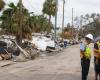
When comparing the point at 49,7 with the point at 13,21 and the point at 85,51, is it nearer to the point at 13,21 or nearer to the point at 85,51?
the point at 13,21

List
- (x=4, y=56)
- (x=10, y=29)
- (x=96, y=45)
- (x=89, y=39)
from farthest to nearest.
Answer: (x=10, y=29) → (x=4, y=56) → (x=96, y=45) → (x=89, y=39)

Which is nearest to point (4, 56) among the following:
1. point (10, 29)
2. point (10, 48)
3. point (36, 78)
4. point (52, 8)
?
point (10, 48)

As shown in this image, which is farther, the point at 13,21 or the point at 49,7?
the point at 49,7

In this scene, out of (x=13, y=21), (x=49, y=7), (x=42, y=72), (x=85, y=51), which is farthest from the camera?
(x=49, y=7)

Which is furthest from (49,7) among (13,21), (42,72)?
(42,72)

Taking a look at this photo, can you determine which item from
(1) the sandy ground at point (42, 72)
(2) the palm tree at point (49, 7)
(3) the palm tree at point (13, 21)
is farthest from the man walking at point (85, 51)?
(2) the palm tree at point (49, 7)

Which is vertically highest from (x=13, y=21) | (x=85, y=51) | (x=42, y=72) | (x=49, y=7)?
(x=49, y=7)

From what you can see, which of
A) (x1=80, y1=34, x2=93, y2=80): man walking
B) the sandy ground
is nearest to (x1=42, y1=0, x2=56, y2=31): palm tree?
the sandy ground

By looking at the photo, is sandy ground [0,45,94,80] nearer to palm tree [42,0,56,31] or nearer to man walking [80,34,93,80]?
man walking [80,34,93,80]

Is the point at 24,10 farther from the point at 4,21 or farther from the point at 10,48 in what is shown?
the point at 10,48

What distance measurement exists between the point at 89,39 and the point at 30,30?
3495cm

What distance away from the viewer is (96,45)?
15258 millimetres

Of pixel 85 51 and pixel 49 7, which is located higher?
pixel 49 7

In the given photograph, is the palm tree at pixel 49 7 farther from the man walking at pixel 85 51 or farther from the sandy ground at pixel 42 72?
the man walking at pixel 85 51
